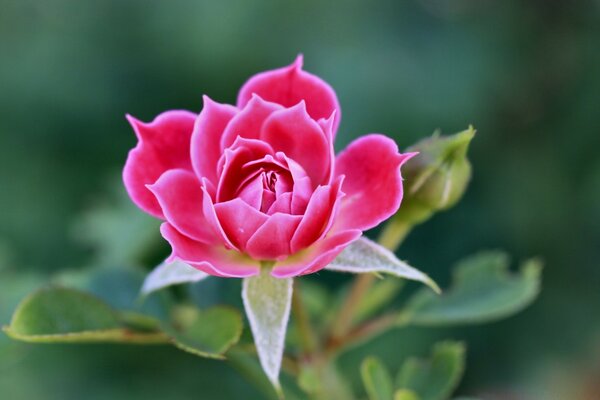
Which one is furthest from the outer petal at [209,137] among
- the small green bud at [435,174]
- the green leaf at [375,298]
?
the green leaf at [375,298]

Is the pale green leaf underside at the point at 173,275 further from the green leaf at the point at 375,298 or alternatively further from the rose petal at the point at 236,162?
the green leaf at the point at 375,298

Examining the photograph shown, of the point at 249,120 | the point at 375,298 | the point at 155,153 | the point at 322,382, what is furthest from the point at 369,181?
the point at 375,298

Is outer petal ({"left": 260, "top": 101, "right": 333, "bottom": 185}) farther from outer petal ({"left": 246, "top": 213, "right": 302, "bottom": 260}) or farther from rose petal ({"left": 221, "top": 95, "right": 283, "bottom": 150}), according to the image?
outer petal ({"left": 246, "top": 213, "right": 302, "bottom": 260})

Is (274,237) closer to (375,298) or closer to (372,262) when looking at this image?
(372,262)

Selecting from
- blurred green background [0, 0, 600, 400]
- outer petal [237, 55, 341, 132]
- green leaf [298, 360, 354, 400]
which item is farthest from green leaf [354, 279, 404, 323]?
blurred green background [0, 0, 600, 400]

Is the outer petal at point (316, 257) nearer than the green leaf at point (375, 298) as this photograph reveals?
Yes

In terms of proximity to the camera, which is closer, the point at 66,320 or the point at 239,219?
the point at 239,219
